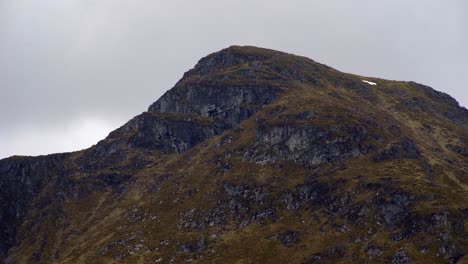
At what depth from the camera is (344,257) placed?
6964 inches

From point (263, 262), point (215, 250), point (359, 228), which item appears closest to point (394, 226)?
point (359, 228)

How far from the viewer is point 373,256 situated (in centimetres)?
17212

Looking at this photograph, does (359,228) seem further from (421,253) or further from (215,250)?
(215,250)

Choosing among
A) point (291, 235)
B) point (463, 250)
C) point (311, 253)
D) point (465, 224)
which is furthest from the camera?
point (291, 235)

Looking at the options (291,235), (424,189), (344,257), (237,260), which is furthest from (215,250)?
(424,189)

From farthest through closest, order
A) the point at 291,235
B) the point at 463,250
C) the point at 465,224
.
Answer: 1. the point at 291,235
2. the point at 465,224
3. the point at 463,250

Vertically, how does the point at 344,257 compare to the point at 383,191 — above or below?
below

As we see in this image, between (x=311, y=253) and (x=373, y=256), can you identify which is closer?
(x=373, y=256)

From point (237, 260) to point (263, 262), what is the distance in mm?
8653

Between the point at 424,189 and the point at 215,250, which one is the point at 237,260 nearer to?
the point at 215,250

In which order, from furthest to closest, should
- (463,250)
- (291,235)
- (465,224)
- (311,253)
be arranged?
(291,235) < (311,253) < (465,224) < (463,250)

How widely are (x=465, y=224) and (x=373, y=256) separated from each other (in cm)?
2817

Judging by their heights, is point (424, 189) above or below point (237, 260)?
above

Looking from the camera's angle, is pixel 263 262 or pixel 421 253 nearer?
pixel 421 253
